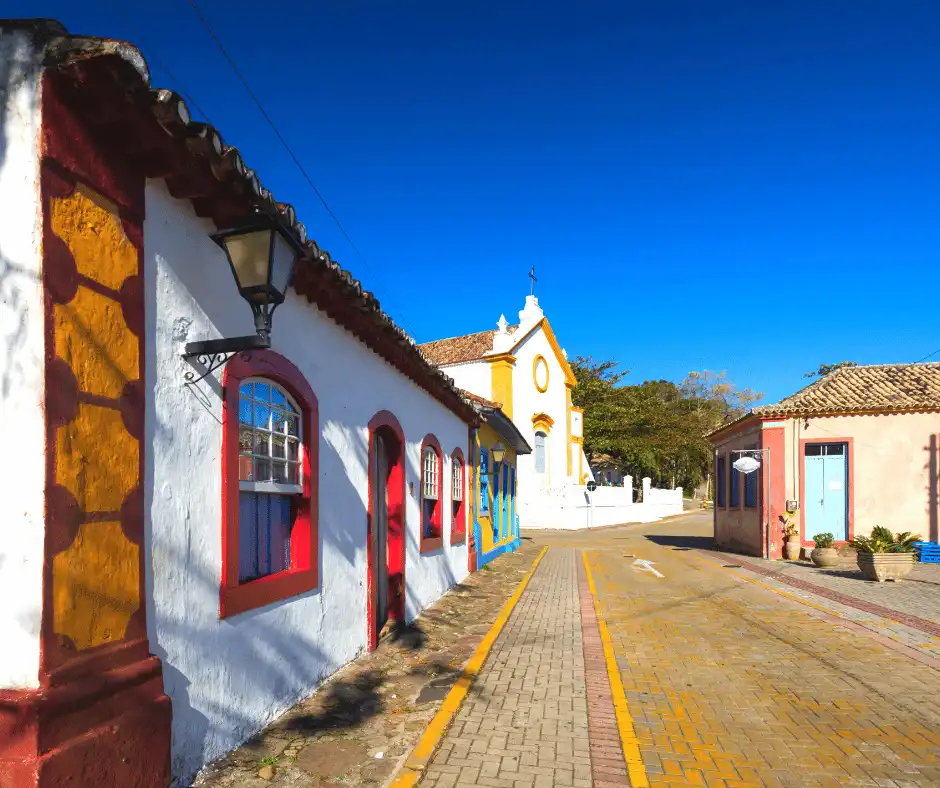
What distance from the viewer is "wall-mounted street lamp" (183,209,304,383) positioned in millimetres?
3604

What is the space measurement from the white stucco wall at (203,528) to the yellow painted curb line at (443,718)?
1059 mm

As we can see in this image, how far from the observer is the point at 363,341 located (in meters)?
6.84

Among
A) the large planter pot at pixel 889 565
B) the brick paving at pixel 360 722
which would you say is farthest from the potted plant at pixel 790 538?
the brick paving at pixel 360 722

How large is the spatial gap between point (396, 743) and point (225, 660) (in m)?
1.27

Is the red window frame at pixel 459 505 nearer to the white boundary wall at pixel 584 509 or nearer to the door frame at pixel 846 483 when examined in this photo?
the door frame at pixel 846 483

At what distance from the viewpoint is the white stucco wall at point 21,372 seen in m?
2.68

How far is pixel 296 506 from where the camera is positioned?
520 centimetres

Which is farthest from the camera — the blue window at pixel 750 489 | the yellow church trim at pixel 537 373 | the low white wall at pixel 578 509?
the yellow church trim at pixel 537 373

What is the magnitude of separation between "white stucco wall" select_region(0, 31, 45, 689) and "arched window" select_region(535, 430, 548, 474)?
31.7m

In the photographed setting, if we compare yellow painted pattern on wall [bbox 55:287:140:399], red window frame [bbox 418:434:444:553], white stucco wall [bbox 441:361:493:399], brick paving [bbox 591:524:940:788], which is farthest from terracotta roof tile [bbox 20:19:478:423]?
white stucco wall [bbox 441:361:493:399]

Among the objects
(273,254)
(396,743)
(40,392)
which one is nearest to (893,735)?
(396,743)

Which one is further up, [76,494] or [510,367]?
[510,367]

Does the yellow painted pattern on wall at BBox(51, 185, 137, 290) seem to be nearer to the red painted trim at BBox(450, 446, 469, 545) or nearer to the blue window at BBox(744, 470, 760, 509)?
the red painted trim at BBox(450, 446, 469, 545)

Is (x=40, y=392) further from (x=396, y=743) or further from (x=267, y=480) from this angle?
(x=396, y=743)
